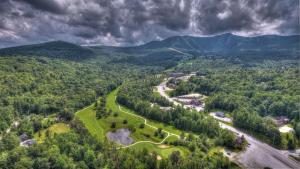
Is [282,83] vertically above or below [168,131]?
above

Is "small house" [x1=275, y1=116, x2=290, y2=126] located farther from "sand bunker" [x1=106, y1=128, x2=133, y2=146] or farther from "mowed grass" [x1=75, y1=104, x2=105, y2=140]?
"mowed grass" [x1=75, y1=104, x2=105, y2=140]

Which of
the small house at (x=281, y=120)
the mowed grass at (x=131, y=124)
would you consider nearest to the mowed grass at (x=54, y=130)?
the mowed grass at (x=131, y=124)

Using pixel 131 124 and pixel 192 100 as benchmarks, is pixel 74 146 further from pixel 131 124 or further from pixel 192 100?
pixel 192 100

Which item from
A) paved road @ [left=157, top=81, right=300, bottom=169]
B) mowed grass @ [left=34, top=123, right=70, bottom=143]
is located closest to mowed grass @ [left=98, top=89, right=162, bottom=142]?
mowed grass @ [left=34, top=123, right=70, bottom=143]

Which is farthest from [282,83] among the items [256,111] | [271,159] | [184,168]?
[184,168]

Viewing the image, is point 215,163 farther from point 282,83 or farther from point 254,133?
point 282,83

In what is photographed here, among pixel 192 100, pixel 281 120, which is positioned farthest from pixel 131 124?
pixel 281 120

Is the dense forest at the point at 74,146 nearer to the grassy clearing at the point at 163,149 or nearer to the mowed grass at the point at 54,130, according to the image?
the mowed grass at the point at 54,130
